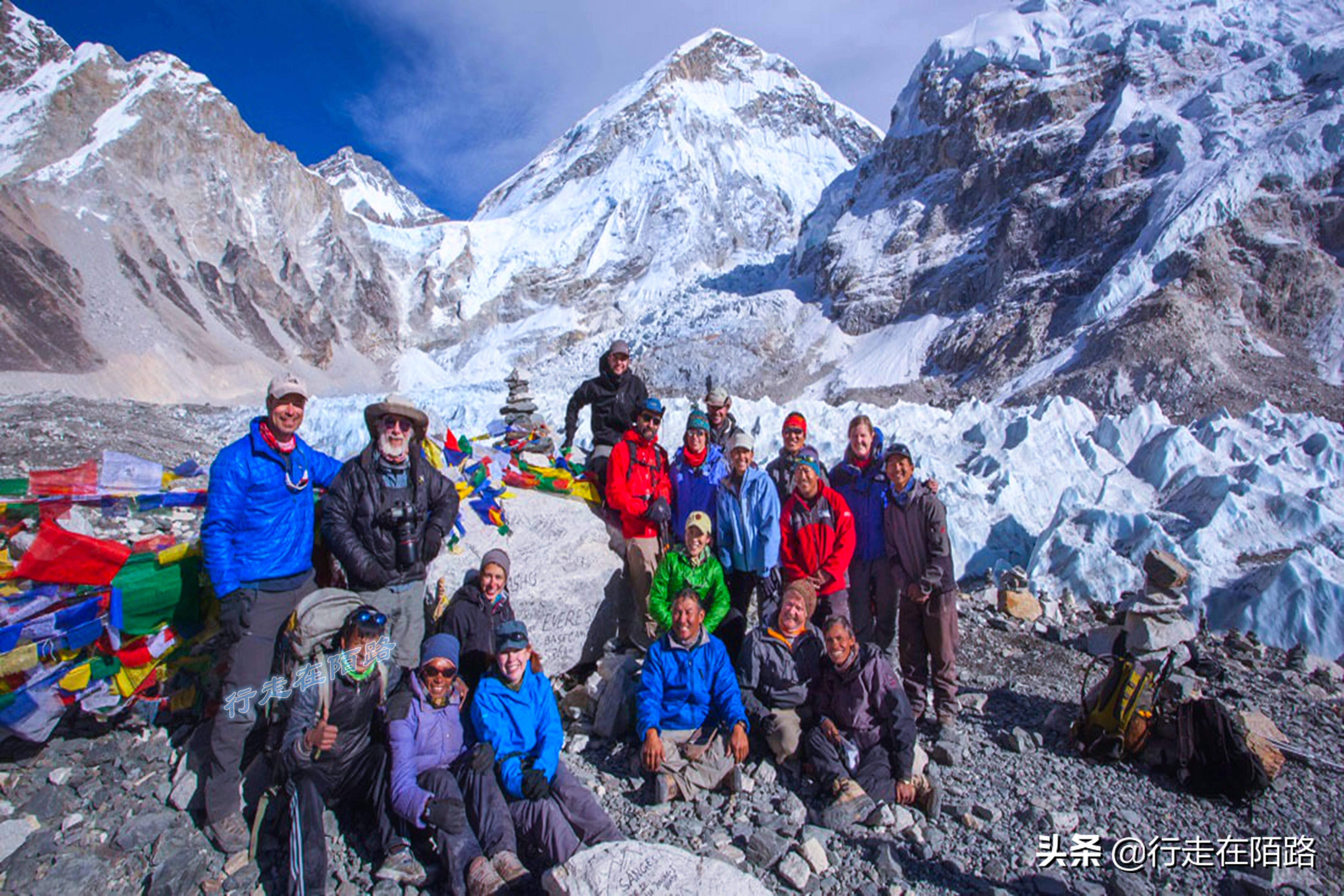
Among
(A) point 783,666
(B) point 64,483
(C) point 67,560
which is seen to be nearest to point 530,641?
(A) point 783,666

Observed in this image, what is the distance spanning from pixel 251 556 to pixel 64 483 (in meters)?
1.54

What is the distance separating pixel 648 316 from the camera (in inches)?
2323

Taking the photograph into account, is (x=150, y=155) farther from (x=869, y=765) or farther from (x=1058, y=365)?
(x=869, y=765)

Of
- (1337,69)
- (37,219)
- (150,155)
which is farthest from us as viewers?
(150,155)

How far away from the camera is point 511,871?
9.12ft

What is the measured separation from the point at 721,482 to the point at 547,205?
91.3 m

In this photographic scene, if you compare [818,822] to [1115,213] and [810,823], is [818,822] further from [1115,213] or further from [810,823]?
[1115,213]

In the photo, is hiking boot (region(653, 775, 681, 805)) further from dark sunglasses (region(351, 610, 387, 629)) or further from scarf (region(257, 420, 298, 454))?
scarf (region(257, 420, 298, 454))

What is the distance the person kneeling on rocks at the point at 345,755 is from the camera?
9.30 ft

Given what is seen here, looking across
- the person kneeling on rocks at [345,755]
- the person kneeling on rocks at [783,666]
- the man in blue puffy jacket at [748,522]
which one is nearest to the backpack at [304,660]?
the person kneeling on rocks at [345,755]

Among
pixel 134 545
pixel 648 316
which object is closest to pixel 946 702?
pixel 134 545

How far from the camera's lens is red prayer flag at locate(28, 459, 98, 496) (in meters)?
3.77

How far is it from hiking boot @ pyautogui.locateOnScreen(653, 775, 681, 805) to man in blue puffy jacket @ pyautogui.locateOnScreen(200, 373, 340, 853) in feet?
6.14

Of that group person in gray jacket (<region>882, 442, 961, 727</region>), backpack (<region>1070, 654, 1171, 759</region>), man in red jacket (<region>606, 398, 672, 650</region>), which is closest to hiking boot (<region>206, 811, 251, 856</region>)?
man in red jacket (<region>606, 398, 672, 650</region>)
